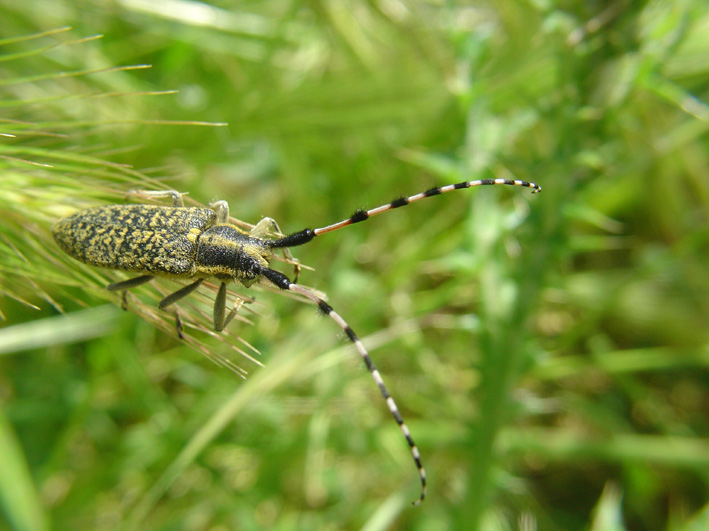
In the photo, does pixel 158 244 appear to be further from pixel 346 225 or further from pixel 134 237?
pixel 346 225

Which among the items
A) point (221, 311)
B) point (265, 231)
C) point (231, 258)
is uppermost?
point (265, 231)

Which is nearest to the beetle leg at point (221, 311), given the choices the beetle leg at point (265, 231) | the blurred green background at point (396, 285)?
the beetle leg at point (265, 231)

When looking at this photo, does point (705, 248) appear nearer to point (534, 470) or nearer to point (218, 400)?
point (534, 470)

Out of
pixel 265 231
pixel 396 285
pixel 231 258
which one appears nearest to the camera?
pixel 231 258

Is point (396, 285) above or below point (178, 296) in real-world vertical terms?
above

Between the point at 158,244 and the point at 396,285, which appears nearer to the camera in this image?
the point at 158,244

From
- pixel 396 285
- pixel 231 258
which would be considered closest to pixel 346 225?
pixel 231 258

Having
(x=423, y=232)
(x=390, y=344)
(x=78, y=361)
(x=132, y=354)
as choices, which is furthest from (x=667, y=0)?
(x=78, y=361)
